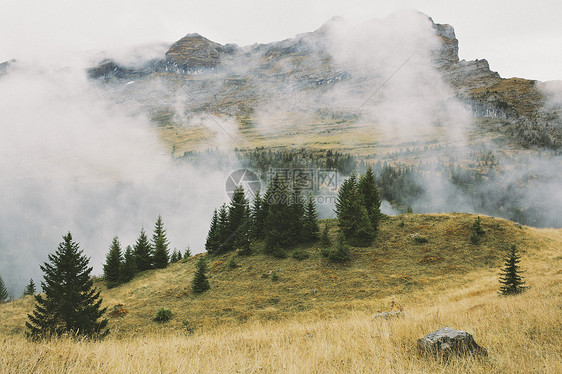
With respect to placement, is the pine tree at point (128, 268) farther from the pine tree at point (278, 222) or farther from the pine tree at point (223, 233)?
the pine tree at point (278, 222)

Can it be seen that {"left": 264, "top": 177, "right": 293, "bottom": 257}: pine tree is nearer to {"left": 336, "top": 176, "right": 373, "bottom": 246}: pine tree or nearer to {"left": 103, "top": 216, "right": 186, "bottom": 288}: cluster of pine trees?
{"left": 336, "top": 176, "right": 373, "bottom": 246}: pine tree

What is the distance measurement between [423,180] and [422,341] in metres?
190

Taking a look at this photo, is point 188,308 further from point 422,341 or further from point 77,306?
point 422,341

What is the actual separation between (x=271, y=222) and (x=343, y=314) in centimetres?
2600

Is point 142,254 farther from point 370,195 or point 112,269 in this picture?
point 370,195

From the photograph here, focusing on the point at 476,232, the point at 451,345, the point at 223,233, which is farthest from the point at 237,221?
the point at 451,345

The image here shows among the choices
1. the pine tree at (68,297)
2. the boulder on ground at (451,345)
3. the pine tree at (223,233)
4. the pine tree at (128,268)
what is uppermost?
the boulder on ground at (451,345)

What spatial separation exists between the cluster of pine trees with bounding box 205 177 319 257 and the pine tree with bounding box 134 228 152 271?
1124 cm

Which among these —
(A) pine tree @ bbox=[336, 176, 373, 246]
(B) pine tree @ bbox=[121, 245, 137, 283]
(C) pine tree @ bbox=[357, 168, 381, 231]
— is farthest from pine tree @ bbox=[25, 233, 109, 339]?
(C) pine tree @ bbox=[357, 168, 381, 231]

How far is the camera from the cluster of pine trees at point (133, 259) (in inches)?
1735

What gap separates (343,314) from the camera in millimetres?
17062

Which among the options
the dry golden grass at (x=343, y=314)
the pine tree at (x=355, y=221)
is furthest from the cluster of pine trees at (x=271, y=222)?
the pine tree at (x=355, y=221)

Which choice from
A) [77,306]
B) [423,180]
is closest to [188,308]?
[77,306]

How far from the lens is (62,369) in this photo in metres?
3.53
